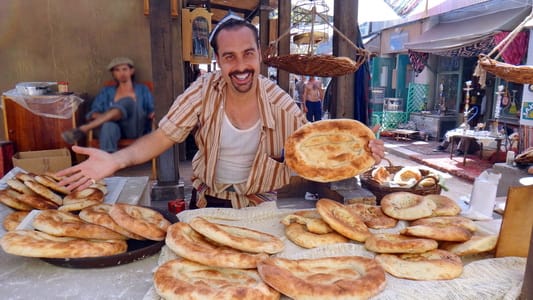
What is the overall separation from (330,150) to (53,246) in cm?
145

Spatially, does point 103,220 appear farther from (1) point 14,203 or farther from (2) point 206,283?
(1) point 14,203

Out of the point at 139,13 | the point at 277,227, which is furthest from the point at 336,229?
the point at 139,13

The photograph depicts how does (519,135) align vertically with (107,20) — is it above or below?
below

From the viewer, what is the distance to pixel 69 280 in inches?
56.1

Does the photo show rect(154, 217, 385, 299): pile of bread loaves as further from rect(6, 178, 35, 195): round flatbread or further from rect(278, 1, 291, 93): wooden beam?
rect(278, 1, 291, 93): wooden beam

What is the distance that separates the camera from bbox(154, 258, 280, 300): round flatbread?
3.95 feet

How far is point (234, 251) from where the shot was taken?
1457 mm

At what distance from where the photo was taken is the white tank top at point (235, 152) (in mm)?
2684

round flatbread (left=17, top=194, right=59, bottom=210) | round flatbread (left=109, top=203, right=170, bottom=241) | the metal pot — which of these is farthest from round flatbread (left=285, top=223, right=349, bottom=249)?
the metal pot

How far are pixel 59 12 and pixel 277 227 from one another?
6672 millimetres

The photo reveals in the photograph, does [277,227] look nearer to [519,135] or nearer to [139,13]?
[139,13]

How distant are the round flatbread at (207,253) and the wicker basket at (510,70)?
1.59 metres

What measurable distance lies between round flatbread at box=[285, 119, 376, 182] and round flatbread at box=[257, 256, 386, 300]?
0.57 m

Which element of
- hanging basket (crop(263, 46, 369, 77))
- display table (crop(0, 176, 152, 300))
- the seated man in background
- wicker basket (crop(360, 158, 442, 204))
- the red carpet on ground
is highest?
hanging basket (crop(263, 46, 369, 77))
